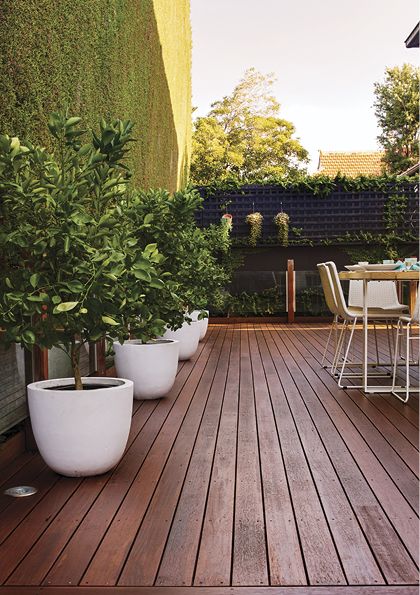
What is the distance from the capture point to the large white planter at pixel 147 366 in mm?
4766

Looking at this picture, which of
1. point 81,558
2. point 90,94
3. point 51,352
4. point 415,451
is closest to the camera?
point 81,558

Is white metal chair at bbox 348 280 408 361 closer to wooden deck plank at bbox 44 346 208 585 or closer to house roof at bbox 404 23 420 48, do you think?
wooden deck plank at bbox 44 346 208 585

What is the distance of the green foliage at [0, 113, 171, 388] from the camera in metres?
2.80

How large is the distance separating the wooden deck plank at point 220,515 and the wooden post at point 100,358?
1.35 metres

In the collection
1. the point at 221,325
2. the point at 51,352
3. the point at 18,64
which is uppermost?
the point at 18,64

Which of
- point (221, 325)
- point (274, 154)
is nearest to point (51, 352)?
point (221, 325)

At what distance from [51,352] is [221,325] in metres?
7.80

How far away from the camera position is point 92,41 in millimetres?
4824

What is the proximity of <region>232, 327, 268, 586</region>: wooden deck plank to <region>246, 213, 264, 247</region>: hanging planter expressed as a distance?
778cm

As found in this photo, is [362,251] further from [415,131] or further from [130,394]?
[415,131]

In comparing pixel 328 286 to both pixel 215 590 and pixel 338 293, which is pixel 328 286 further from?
pixel 215 590

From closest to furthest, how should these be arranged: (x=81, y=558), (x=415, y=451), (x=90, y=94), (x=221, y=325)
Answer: (x=81, y=558) → (x=415, y=451) → (x=90, y=94) → (x=221, y=325)

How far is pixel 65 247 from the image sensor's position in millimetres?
2732

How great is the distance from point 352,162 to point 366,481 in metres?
27.8
